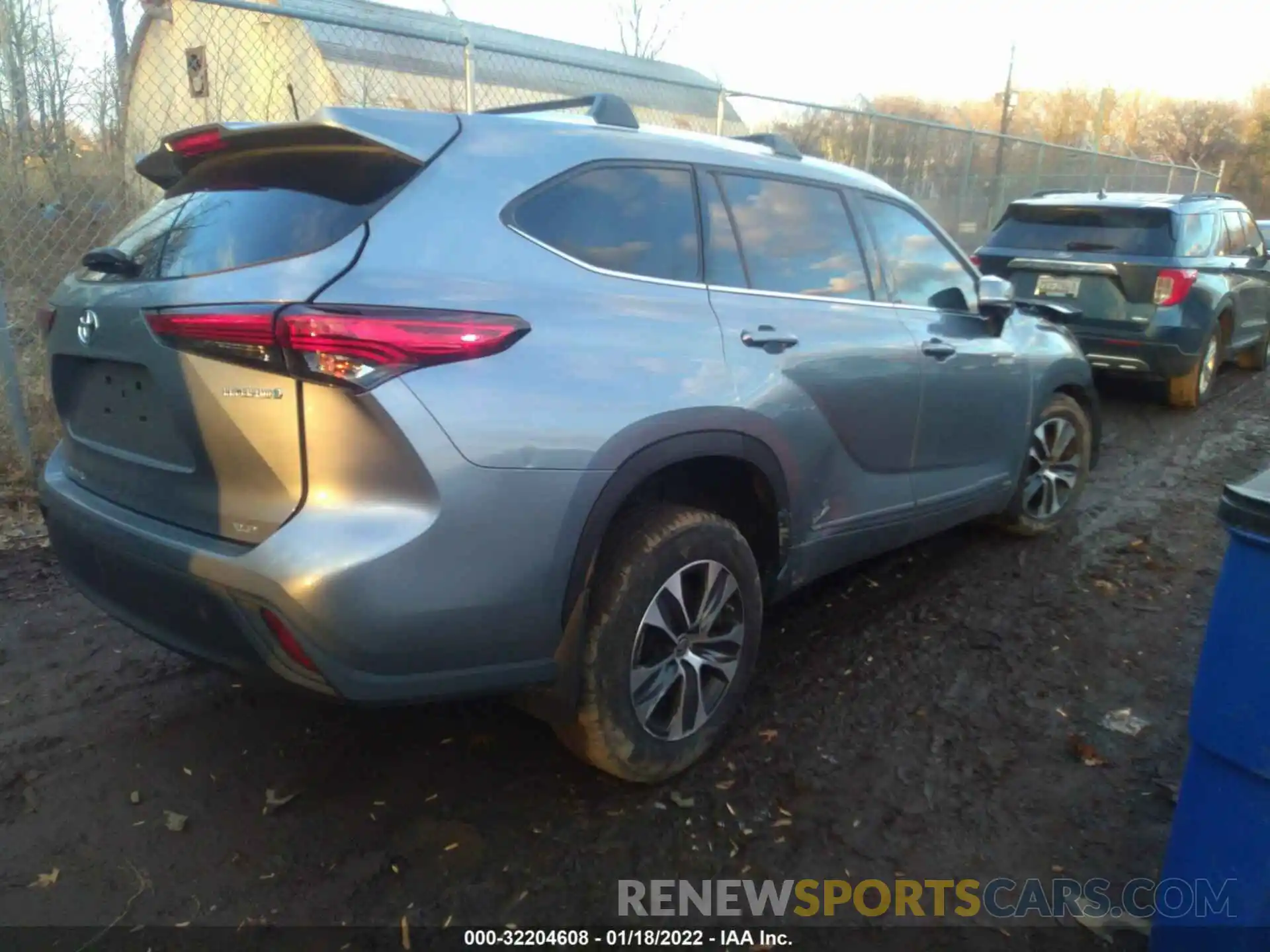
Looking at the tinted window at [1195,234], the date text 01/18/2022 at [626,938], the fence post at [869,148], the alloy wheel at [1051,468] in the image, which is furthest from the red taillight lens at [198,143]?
the fence post at [869,148]

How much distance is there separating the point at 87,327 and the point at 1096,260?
7393mm

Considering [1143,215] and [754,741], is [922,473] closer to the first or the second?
[754,741]

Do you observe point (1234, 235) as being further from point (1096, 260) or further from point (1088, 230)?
point (1096, 260)

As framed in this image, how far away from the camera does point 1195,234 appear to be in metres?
7.57

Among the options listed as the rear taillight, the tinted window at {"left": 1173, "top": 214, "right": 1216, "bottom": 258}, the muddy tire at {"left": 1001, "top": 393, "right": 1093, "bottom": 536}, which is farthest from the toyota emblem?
the tinted window at {"left": 1173, "top": 214, "right": 1216, "bottom": 258}

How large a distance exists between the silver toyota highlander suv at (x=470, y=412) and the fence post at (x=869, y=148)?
26.0 feet

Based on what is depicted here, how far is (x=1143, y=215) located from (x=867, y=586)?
514 cm

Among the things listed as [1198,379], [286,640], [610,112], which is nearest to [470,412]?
[286,640]

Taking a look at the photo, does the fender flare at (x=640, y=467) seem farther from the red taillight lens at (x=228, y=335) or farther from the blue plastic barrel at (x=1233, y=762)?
the blue plastic barrel at (x=1233, y=762)

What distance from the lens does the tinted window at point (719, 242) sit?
2840mm

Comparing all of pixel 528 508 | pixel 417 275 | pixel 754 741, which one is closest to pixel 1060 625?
pixel 754 741

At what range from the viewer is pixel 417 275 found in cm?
210

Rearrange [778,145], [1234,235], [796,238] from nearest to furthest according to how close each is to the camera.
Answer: [796,238] → [778,145] → [1234,235]

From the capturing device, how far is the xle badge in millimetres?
2010
